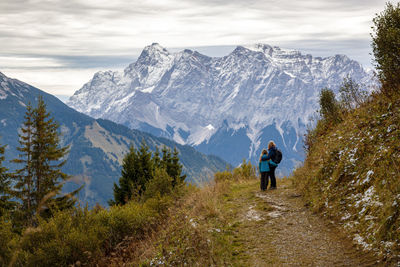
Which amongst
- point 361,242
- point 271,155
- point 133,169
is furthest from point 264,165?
point 133,169

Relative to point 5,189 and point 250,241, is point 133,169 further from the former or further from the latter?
point 250,241

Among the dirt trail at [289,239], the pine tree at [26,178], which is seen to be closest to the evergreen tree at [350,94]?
the dirt trail at [289,239]

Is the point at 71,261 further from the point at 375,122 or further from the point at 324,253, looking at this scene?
the point at 375,122

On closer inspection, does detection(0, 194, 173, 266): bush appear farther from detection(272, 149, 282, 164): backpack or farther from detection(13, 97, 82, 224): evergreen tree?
detection(13, 97, 82, 224): evergreen tree

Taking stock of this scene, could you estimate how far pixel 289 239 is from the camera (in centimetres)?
881

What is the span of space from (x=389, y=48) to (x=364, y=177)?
5043mm

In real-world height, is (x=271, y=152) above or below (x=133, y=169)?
above

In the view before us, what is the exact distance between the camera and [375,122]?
11406 mm

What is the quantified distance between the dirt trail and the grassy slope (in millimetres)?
362

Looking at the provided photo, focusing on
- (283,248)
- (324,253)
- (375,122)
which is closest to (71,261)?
(283,248)

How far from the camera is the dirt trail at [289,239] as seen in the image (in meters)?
7.39

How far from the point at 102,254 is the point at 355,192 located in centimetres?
751

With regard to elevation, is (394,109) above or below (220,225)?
above

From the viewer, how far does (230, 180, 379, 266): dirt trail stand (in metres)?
7.39
